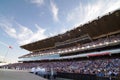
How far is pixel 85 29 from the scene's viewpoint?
113 ft

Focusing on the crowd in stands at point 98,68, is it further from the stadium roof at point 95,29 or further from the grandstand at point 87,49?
the stadium roof at point 95,29

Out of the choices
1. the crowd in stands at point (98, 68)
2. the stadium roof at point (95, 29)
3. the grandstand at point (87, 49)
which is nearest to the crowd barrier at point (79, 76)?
the grandstand at point (87, 49)

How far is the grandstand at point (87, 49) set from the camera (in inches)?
862

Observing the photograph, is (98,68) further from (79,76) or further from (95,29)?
(95,29)

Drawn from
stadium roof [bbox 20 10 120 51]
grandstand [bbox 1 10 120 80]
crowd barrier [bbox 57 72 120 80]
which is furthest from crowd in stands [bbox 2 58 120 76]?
stadium roof [bbox 20 10 120 51]

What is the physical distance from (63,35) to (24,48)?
2246cm

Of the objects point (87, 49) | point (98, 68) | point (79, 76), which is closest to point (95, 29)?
point (87, 49)

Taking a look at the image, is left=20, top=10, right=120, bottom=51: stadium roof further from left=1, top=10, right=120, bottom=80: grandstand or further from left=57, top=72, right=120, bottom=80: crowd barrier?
left=57, top=72, right=120, bottom=80: crowd barrier

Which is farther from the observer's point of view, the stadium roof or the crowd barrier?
the stadium roof

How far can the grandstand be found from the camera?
21.9 m

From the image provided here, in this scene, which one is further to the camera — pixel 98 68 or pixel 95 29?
pixel 95 29

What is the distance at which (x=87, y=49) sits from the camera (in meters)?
31.3

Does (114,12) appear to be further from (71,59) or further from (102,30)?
(71,59)

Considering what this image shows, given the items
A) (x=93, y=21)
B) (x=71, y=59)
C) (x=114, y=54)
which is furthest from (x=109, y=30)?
(x=71, y=59)
